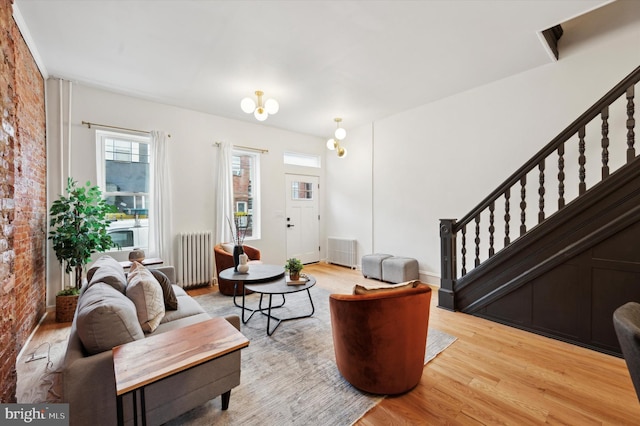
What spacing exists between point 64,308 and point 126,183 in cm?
182

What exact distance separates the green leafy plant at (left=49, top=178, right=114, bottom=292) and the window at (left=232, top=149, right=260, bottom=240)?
7.03 feet

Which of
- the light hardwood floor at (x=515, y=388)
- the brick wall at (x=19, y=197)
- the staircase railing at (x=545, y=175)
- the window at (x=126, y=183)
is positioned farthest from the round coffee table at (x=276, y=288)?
Answer: the window at (x=126, y=183)

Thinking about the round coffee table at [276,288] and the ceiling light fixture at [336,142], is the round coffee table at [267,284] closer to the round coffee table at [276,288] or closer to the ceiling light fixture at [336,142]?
the round coffee table at [276,288]

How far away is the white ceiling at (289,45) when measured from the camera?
2.31 metres

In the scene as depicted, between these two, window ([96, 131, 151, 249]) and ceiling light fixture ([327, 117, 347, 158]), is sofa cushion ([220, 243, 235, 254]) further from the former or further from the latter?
ceiling light fixture ([327, 117, 347, 158])

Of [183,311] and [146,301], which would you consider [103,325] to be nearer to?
[146,301]

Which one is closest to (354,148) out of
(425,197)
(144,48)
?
(425,197)

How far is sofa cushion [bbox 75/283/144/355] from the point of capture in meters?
1.38

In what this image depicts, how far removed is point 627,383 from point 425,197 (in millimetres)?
3062

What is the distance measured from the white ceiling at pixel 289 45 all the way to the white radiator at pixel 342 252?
3020 mm

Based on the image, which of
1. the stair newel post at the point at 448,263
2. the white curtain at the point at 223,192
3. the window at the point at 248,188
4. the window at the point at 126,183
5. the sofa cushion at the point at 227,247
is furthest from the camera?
the window at the point at 248,188

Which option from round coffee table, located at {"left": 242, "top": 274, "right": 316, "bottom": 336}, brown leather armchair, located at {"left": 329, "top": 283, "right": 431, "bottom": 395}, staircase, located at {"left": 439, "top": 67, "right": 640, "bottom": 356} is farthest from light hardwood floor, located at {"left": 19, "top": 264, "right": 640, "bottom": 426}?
round coffee table, located at {"left": 242, "top": 274, "right": 316, "bottom": 336}

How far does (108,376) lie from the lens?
1.36 meters

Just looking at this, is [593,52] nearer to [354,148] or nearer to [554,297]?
[554,297]
